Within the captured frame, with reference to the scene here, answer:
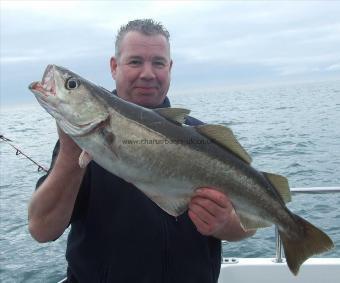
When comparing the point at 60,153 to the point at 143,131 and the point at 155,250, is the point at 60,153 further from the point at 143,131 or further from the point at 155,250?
the point at 155,250

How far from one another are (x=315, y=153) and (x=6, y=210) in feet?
43.3

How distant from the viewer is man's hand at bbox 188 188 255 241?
3137mm

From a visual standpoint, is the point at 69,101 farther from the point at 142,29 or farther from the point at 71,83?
the point at 142,29

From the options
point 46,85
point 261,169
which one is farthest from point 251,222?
point 261,169

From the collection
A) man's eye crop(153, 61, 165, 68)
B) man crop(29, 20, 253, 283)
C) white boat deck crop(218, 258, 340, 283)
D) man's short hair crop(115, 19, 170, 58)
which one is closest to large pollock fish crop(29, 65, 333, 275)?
man crop(29, 20, 253, 283)

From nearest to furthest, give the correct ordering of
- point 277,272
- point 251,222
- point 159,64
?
1. point 251,222
2. point 159,64
3. point 277,272

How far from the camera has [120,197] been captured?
11.1ft

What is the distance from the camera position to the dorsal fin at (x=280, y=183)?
343cm

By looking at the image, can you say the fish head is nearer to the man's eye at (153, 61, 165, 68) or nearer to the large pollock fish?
the large pollock fish

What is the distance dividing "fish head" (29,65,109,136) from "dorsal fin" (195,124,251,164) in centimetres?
79

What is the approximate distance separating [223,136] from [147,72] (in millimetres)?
875

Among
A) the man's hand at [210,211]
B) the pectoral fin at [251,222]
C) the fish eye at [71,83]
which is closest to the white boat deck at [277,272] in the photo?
the pectoral fin at [251,222]

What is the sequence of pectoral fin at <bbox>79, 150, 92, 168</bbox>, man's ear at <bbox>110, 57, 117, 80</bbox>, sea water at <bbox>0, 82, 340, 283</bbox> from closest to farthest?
pectoral fin at <bbox>79, 150, 92, 168</bbox> < man's ear at <bbox>110, 57, 117, 80</bbox> < sea water at <bbox>0, 82, 340, 283</bbox>

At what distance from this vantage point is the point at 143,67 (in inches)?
144
